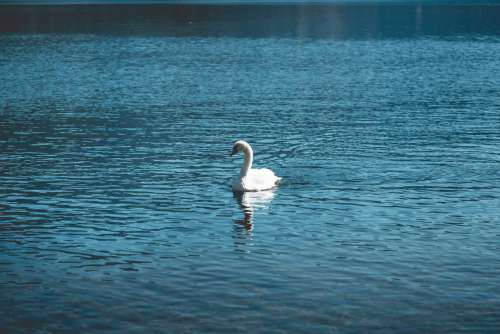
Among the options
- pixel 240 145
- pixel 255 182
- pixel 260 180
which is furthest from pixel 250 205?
pixel 240 145

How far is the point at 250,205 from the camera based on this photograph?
32.6 meters

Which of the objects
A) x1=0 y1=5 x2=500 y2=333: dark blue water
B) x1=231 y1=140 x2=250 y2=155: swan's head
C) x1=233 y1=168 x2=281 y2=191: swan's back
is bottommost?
x1=0 y1=5 x2=500 y2=333: dark blue water

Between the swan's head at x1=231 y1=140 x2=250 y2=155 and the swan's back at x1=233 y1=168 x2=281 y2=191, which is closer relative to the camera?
the swan's back at x1=233 y1=168 x2=281 y2=191

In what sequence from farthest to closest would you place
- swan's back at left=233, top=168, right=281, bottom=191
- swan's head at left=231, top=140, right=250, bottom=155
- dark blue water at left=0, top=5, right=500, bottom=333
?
swan's head at left=231, top=140, right=250, bottom=155 → swan's back at left=233, top=168, right=281, bottom=191 → dark blue water at left=0, top=5, right=500, bottom=333

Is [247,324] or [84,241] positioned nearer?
[247,324]

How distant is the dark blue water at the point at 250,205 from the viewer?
2278 cm

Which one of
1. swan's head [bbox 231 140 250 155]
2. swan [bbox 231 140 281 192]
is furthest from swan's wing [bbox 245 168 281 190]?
swan's head [bbox 231 140 250 155]

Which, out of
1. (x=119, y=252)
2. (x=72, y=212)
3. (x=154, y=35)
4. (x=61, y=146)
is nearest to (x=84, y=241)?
(x=119, y=252)

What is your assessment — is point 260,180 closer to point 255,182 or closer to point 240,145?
point 255,182

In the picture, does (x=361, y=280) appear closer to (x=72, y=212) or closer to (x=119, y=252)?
(x=119, y=252)

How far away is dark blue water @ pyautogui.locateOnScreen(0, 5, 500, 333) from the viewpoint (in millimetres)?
22781

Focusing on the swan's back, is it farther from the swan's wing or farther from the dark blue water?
the dark blue water

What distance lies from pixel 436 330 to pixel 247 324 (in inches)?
151

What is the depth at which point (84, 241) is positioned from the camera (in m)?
28.1
